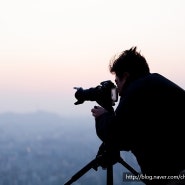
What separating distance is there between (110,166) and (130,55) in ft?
3.84

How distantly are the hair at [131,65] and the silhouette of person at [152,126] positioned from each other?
328 millimetres

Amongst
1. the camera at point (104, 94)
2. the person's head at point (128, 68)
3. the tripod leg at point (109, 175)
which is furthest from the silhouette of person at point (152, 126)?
the tripod leg at point (109, 175)

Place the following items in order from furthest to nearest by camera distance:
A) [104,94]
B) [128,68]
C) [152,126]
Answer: [104,94], [128,68], [152,126]

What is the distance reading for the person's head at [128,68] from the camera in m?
3.08

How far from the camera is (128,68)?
10.1ft

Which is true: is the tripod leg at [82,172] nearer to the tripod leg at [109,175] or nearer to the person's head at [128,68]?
the tripod leg at [109,175]

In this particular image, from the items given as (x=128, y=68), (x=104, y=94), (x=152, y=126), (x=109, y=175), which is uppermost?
(x=128, y=68)

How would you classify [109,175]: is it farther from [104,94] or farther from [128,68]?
[128,68]

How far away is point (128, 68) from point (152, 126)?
0.70m

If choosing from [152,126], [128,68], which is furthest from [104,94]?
[152,126]

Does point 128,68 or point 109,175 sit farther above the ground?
point 128,68

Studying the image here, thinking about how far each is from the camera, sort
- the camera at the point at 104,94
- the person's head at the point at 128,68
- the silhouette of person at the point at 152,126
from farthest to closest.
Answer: the camera at the point at 104,94
the person's head at the point at 128,68
the silhouette of person at the point at 152,126

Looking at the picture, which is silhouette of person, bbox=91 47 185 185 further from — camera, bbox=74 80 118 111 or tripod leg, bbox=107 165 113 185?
tripod leg, bbox=107 165 113 185

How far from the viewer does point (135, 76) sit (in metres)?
3.08
